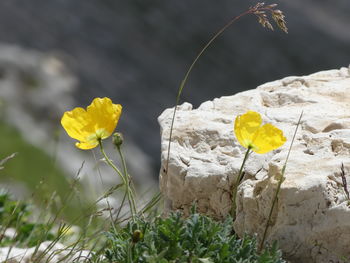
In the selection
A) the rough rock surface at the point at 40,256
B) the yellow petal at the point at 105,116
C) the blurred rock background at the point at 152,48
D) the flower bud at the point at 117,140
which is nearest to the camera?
the flower bud at the point at 117,140

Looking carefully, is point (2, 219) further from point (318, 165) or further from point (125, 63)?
point (125, 63)

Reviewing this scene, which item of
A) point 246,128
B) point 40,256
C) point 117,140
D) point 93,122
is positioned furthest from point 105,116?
point 40,256

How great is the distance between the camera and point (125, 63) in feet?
65.6

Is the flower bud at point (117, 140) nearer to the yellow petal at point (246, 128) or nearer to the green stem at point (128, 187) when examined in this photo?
the green stem at point (128, 187)

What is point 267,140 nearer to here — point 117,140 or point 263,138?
point 263,138

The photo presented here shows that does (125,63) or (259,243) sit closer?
(259,243)

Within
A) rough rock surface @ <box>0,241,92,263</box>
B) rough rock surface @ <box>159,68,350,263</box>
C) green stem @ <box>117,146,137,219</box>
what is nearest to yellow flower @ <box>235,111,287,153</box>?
rough rock surface @ <box>159,68,350,263</box>

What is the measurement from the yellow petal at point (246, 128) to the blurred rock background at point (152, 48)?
14477mm

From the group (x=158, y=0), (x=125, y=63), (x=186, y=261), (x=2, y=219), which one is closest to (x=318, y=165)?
(x=186, y=261)

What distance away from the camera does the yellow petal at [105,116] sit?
9.37ft

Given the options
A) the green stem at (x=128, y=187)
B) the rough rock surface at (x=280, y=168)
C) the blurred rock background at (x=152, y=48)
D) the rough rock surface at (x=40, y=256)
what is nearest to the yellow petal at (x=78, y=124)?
the green stem at (x=128, y=187)

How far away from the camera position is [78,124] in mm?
2898

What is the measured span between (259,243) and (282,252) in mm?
111

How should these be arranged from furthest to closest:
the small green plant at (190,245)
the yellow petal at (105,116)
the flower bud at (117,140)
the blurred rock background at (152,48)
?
the blurred rock background at (152,48)
the yellow petal at (105,116)
the flower bud at (117,140)
the small green plant at (190,245)
